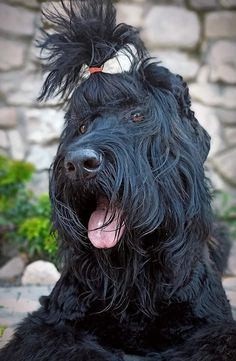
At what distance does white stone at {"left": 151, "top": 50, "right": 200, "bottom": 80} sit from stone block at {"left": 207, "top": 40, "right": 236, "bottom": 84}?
0.52 feet

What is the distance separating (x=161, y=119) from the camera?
2.52 metres

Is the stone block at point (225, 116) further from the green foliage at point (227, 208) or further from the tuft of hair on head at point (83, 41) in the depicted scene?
the tuft of hair on head at point (83, 41)

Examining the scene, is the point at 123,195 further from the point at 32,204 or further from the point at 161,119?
the point at 32,204

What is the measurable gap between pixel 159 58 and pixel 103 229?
360cm

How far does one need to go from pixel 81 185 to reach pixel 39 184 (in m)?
3.56

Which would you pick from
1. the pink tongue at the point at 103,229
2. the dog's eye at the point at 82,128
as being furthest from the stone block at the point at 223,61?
the pink tongue at the point at 103,229

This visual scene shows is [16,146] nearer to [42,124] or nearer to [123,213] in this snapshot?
[42,124]

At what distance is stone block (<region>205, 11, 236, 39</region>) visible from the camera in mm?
5852

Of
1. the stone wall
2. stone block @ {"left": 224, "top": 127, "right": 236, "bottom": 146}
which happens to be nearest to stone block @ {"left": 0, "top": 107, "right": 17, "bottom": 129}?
the stone wall

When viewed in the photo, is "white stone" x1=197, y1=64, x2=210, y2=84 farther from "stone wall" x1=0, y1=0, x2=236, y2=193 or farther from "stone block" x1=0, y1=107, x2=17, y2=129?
"stone block" x1=0, y1=107, x2=17, y2=129

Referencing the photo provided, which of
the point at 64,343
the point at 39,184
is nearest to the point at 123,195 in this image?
the point at 64,343

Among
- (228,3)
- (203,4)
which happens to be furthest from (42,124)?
(228,3)

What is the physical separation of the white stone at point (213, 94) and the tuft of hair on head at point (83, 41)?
3270 mm

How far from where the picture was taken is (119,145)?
7.69 feet
